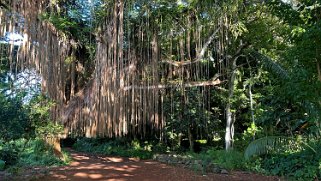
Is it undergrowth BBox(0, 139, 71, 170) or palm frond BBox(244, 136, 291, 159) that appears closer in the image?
palm frond BBox(244, 136, 291, 159)

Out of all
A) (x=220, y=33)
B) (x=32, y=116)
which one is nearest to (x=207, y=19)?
(x=220, y=33)

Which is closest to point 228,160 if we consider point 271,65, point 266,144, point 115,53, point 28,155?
point 266,144

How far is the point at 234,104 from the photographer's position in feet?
30.8

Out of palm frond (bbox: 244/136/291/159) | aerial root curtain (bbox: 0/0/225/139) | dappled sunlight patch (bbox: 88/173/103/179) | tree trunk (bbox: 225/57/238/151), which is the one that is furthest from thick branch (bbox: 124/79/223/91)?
palm frond (bbox: 244/136/291/159)

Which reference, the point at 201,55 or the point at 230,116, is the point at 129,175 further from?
the point at 230,116

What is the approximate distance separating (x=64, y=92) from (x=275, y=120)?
529 cm

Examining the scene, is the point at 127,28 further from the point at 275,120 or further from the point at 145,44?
the point at 275,120

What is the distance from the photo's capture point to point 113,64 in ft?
23.3

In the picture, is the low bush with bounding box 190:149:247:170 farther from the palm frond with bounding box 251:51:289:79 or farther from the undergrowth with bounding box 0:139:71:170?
the undergrowth with bounding box 0:139:71:170

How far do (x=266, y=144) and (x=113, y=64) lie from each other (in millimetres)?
3599

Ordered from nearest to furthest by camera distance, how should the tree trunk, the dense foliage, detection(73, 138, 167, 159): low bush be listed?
the dense foliage, the tree trunk, detection(73, 138, 167, 159): low bush

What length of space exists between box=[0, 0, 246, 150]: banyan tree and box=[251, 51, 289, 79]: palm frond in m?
1.05

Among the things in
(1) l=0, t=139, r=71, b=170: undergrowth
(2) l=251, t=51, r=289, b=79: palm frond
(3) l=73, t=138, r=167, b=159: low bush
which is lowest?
(3) l=73, t=138, r=167, b=159: low bush

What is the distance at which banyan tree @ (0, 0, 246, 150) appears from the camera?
6.97 meters
